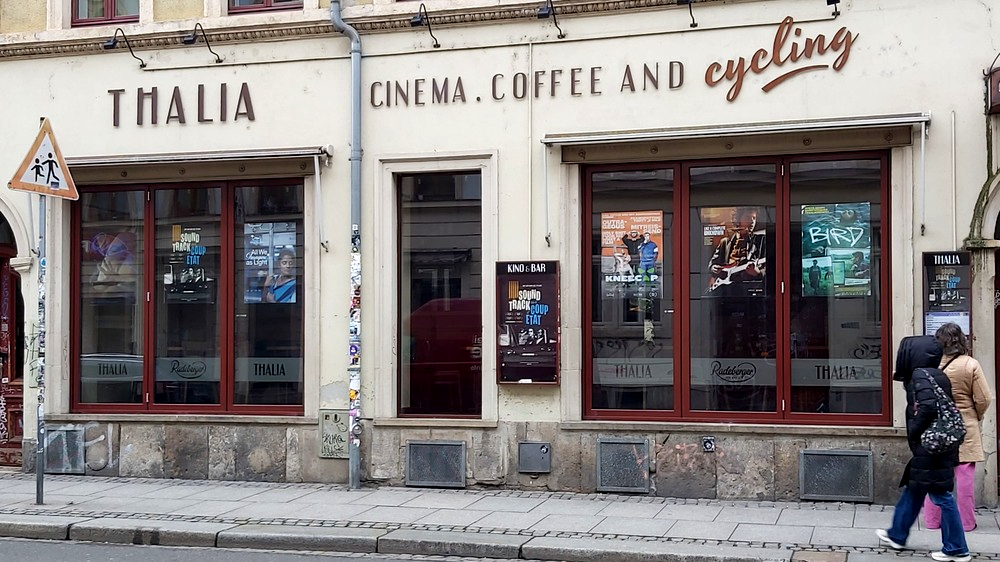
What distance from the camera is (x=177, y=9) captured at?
1276 centimetres

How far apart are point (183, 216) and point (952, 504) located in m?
8.86

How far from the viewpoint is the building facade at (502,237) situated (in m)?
10.8

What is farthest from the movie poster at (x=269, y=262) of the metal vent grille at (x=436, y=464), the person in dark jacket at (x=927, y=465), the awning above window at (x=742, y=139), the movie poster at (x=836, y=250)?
the person in dark jacket at (x=927, y=465)

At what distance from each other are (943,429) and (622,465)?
151 inches

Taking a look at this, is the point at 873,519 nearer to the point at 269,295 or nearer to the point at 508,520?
the point at 508,520

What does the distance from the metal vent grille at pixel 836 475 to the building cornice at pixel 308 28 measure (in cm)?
480

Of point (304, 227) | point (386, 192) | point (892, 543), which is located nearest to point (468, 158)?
point (386, 192)

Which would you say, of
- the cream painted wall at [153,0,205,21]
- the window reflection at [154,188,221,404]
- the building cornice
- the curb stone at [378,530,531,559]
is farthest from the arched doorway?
the curb stone at [378,530,531,559]

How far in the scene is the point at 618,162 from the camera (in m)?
11.7

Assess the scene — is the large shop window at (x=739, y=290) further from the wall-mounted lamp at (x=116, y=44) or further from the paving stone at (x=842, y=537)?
the wall-mounted lamp at (x=116, y=44)

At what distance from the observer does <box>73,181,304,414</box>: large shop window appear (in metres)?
12.7

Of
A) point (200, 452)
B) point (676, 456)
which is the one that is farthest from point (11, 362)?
point (676, 456)

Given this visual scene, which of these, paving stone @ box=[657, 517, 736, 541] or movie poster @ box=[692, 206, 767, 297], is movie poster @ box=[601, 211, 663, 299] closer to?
movie poster @ box=[692, 206, 767, 297]

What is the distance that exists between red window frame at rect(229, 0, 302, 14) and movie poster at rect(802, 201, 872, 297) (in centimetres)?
607
